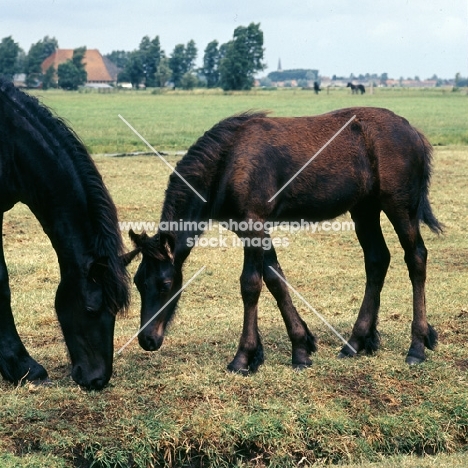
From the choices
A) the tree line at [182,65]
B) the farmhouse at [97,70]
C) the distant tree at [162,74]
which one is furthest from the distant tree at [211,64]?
the farmhouse at [97,70]

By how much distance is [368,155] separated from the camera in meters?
6.82

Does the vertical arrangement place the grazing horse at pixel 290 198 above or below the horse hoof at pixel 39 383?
above

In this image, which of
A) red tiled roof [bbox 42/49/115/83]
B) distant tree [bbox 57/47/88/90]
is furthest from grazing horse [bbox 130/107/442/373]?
red tiled roof [bbox 42/49/115/83]

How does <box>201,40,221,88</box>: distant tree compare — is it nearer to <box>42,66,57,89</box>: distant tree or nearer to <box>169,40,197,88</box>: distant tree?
<box>169,40,197,88</box>: distant tree

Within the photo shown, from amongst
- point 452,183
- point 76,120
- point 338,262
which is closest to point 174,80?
point 76,120

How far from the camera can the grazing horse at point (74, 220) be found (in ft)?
18.3

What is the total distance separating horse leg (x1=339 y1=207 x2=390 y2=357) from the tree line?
174 ft

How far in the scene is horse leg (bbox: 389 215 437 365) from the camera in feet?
22.5

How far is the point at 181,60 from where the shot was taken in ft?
343

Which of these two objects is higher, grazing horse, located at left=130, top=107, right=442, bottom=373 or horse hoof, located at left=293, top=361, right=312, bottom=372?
grazing horse, located at left=130, top=107, right=442, bottom=373

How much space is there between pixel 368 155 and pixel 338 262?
13.7 ft

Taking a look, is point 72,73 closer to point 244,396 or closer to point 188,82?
point 188,82

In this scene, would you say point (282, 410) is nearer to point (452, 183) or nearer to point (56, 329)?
point (56, 329)

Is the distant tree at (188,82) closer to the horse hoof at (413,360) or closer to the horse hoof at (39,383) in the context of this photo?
the horse hoof at (413,360)
